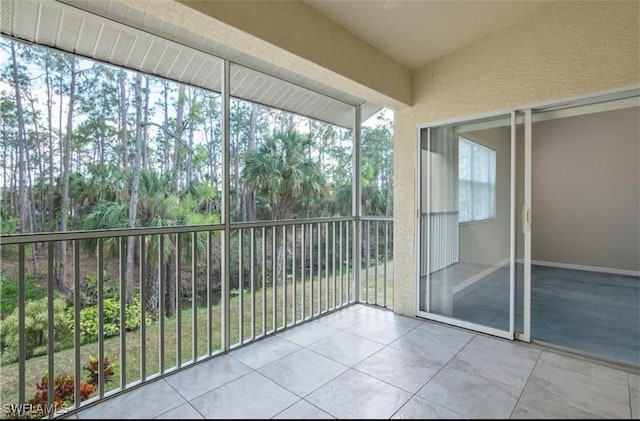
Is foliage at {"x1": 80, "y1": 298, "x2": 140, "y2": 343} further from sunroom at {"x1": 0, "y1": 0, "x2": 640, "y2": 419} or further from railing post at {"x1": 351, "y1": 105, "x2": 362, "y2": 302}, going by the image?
railing post at {"x1": 351, "y1": 105, "x2": 362, "y2": 302}

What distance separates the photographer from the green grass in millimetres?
2041

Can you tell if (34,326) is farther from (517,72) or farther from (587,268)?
(587,268)

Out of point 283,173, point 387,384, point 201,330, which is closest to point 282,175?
point 283,173

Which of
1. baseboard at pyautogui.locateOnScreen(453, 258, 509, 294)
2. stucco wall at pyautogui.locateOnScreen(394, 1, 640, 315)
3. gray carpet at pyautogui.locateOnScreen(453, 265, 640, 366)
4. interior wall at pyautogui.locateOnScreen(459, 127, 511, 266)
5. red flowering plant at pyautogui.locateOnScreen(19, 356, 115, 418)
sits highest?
stucco wall at pyautogui.locateOnScreen(394, 1, 640, 315)

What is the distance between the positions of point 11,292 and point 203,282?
1138 mm

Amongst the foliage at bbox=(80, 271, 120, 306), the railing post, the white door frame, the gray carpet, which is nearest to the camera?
the foliage at bbox=(80, 271, 120, 306)

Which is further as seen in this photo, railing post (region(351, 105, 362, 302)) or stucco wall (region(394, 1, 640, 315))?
railing post (region(351, 105, 362, 302))

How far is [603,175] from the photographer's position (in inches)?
108

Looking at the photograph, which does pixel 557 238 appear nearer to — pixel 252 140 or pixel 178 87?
pixel 252 140

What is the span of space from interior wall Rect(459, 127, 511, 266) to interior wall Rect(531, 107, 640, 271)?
0.24 meters

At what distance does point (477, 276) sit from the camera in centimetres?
292

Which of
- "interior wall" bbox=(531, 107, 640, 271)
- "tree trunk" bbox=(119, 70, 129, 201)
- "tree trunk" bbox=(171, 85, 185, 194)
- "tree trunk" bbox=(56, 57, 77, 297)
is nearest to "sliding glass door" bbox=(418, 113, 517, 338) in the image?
"interior wall" bbox=(531, 107, 640, 271)

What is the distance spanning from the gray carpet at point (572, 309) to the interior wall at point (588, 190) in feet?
0.79

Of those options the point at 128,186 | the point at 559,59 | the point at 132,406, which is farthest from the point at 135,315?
the point at 559,59
